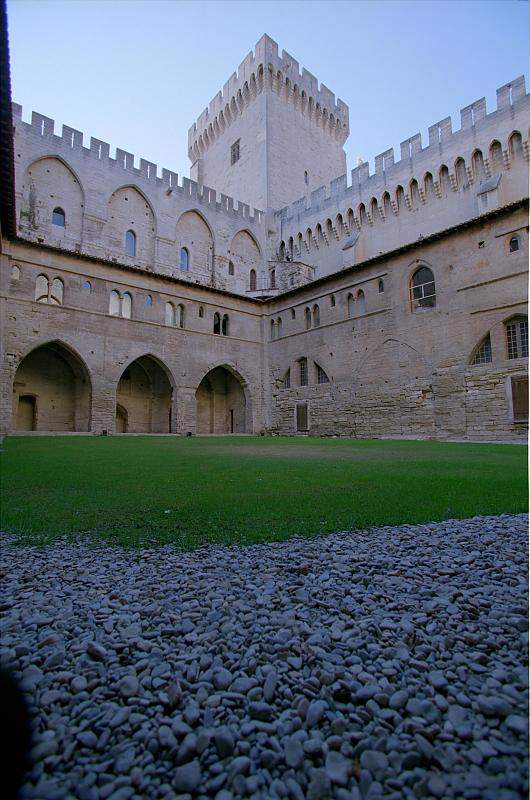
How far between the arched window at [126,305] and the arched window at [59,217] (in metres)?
5.77

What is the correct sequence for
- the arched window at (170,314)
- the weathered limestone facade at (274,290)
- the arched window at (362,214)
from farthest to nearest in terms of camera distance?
the arched window at (362,214) → the arched window at (170,314) → the weathered limestone facade at (274,290)

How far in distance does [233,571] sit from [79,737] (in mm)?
1385

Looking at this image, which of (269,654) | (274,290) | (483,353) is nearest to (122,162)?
(274,290)

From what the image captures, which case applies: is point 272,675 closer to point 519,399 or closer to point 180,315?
point 519,399

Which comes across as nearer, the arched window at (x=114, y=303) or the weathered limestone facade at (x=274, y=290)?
the weathered limestone facade at (x=274, y=290)

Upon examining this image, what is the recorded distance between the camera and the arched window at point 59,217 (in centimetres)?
2259

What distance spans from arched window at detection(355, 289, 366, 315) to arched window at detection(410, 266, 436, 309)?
2.77 metres

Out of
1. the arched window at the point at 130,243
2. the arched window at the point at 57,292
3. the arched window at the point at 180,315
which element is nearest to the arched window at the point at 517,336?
the arched window at the point at 180,315

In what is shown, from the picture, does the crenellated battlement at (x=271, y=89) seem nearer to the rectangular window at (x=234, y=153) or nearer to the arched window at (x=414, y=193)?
the rectangular window at (x=234, y=153)

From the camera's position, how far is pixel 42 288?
1952 centimetres

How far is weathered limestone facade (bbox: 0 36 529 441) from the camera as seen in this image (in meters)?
17.8

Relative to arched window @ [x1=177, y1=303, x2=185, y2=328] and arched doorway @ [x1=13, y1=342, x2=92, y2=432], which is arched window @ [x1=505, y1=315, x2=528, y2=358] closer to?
arched window @ [x1=177, y1=303, x2=185, y2=328]

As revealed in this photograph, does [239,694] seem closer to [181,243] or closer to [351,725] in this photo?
[351,725]

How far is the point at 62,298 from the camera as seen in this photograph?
65.7ft
